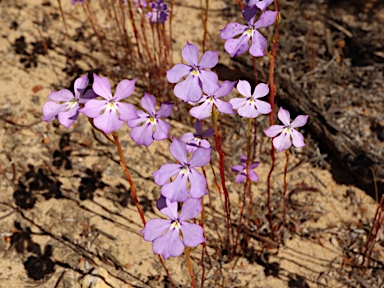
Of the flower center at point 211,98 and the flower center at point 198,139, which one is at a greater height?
the flower center at point 211,98

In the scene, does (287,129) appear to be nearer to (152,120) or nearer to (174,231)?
(152,120)

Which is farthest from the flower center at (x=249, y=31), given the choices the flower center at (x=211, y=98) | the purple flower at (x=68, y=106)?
the purple flower at (x=68, y=106)

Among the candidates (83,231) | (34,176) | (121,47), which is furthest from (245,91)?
(121,47)

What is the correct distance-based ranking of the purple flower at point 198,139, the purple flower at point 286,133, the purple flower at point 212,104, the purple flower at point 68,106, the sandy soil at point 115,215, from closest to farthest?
1. the purple flower at point 68,106
2. the purple flower at point 212,104
3. the purple flower at point 198,139
4. the purple flower at point 286,133
5. the sandy soil at point 115,215

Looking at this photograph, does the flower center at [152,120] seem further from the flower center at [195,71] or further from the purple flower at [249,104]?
the purple flower at [249,104]

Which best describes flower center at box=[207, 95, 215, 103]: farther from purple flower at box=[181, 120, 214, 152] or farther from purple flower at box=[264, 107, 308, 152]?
purple flower at box=[264, 107, 308, 152]

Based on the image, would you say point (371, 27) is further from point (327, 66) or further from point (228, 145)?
point (228, 145)
